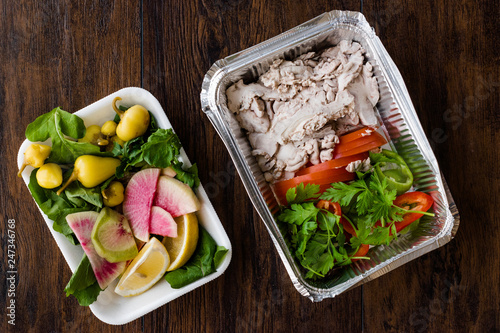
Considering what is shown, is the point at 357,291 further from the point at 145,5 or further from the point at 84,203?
the point at 145,5

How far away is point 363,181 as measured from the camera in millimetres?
1218

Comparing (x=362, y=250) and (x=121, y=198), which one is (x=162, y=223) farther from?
(x=362, y=250)

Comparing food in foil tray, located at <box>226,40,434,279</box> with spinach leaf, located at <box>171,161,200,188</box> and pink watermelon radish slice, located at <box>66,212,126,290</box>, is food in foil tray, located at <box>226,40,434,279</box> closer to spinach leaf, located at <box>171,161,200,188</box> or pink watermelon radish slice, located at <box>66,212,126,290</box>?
spinach leaf, located at <box>171,161,200,188</box>

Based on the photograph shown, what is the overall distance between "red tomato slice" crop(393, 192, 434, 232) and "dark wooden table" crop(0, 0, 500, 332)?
0.87ft

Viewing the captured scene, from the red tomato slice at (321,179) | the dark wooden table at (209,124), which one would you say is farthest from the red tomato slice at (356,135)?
the dark wooden table at (209,124)

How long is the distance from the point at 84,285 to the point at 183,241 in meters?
0.36

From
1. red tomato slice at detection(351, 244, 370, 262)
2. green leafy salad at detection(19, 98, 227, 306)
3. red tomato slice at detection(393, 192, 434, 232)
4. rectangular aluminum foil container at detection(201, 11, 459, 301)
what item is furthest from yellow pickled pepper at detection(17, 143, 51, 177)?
red tomato slice at detection(393, 192, 434, 232)

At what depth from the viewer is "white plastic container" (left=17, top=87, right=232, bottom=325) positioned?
1.26 meters

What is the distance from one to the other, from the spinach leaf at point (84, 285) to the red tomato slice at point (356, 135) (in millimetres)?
982

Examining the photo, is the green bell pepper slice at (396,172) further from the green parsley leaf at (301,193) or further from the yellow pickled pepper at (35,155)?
the yellow pickled pepper at (35,155)

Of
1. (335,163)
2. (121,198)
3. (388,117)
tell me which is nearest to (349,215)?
(335,163)

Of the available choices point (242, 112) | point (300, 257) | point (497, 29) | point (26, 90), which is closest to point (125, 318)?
point (300, 257)

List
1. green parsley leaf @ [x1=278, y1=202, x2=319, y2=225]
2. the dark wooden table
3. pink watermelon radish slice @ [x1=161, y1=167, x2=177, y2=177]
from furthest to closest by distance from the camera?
1. the dark wooden table
2. pink watermelon radish slice @ [x1=161, y1=167, x2=177, y2=177]
3. green parsley leaf @ [x1=278, y1=202, x2=319, y2=225]

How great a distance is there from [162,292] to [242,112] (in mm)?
696
